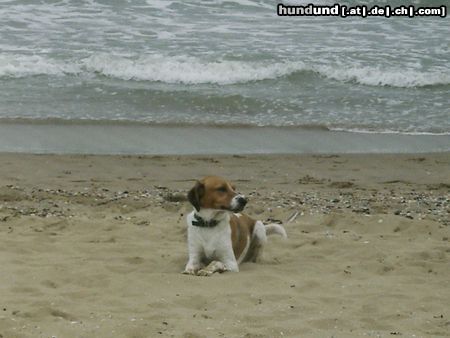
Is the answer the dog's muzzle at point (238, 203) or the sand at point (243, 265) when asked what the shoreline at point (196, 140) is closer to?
the sand at point (243, 265)

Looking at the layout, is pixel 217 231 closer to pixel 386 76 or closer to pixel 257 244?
pixel 257 244

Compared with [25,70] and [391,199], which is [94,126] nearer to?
[25,70]

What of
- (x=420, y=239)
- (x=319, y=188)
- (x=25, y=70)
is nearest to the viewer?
(x=420, y=239)

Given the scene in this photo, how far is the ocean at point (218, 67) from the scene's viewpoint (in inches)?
522

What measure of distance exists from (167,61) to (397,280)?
10.7 m

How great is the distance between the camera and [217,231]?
646 cm

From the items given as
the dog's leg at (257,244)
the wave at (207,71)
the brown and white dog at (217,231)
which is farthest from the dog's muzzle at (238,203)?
the wave at (207,71)

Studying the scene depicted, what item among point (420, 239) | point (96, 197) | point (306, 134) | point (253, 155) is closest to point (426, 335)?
point (420, 239)

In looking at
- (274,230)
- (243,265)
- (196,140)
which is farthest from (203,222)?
(196,140)

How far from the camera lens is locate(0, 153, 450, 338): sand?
5156 mm

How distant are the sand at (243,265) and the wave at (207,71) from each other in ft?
15.8

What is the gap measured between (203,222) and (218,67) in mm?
9913

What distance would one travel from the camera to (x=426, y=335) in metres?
4.99

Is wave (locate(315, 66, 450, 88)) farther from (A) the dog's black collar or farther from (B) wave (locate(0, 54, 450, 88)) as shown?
(A) the dog's black collar
